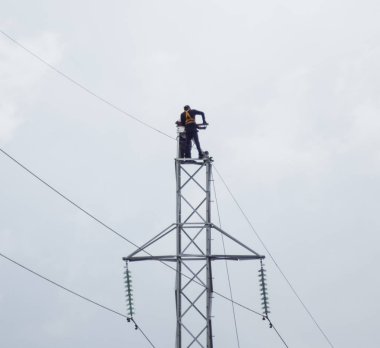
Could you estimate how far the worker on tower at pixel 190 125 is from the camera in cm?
1717

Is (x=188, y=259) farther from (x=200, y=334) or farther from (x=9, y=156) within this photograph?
(x=9, y=156)

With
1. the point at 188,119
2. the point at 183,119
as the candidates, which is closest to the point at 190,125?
the point at 188,119

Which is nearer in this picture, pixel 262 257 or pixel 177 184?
pixel 262 257

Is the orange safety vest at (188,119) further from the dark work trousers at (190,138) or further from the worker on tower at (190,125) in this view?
the dark work trousers at (190,138)

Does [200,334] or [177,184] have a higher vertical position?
[177,184]

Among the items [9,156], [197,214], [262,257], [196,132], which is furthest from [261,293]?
[9,156]

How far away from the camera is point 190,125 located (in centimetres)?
1747

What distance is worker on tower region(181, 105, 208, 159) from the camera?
17172 millimetres

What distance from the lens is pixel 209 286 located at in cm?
1521

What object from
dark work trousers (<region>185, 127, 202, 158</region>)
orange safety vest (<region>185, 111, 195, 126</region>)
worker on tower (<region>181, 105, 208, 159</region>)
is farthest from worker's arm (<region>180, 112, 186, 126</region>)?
dark work trousers (<region>185, 127, 202, 158</region>)

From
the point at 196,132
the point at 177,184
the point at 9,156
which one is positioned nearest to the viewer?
the point at 9,156

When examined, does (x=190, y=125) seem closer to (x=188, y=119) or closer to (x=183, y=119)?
(x=188, y=119)

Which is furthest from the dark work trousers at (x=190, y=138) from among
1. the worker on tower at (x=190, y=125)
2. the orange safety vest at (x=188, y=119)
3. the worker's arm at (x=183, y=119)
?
the worker's arm at (x=183, y=119)

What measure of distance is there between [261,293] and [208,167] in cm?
359
